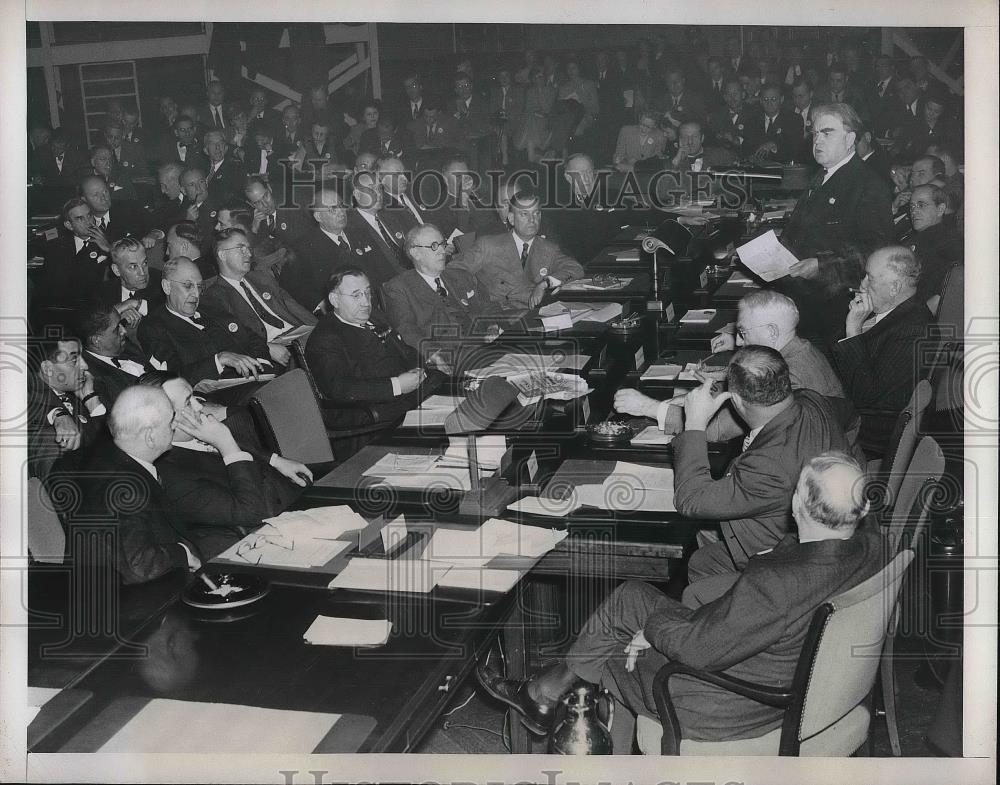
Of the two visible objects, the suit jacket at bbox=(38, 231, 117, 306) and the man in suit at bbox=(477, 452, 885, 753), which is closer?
the man in suit at bbox=(477, 452, 885, 753)

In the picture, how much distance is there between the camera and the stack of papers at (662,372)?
4.35 meters

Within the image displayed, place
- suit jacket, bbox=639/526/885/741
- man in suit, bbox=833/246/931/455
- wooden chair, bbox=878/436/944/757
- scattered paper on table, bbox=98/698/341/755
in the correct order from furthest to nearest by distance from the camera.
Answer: man in suit, bbox=833/246/931/455
wooden chair, bbox=878/436/944/757
scattered paper on table, bbox=98/698/341/755
suit jacket, bbox=639/526/885/741

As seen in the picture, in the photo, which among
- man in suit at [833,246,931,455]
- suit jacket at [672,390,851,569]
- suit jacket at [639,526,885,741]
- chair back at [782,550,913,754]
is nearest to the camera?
chair back at [782,550,913,754]

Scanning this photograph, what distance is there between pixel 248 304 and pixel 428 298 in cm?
74

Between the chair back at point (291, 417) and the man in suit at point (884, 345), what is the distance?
214 cm

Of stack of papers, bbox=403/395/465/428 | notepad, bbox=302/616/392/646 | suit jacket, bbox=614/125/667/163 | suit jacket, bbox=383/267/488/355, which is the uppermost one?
suit jacket, bbox=614/125/667/163

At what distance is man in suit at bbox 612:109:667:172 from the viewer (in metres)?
4.29

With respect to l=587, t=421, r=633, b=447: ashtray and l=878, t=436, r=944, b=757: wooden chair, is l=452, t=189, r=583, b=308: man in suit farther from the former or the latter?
l=878, t=436, r=944, b=757: wooden chair

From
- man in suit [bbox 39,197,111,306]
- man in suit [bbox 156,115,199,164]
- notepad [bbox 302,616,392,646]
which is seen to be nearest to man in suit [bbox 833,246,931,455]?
notepad [bbox 302,616,392,646]

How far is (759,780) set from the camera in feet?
13.4

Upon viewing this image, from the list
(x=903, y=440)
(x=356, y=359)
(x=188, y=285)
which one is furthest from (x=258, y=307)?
(x=903, y=440)

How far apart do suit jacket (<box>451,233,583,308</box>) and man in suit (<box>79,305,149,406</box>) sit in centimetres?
137

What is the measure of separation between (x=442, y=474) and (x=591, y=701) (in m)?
1.05

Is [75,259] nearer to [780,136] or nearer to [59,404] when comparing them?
[59,404]
